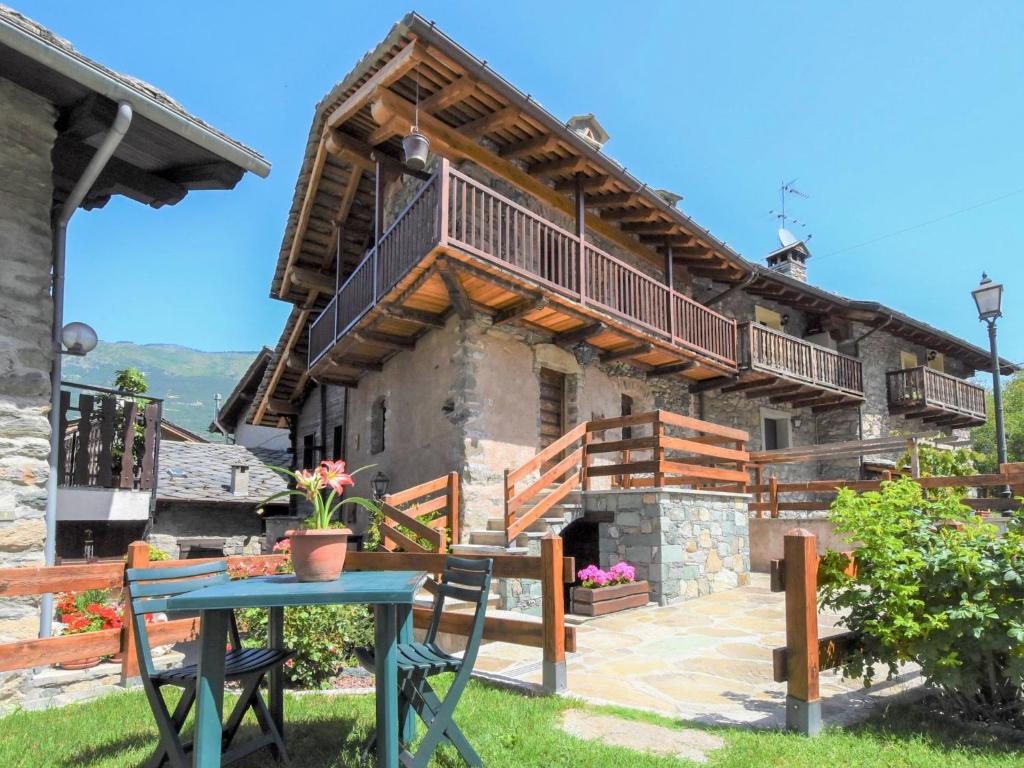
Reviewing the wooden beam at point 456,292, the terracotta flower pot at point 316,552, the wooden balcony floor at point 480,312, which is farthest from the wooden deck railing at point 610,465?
the terracotta flower pot at point 316,552

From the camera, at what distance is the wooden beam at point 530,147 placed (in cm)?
990

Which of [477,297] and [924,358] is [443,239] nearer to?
[477,297]

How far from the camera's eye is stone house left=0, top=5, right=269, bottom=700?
14.9ft

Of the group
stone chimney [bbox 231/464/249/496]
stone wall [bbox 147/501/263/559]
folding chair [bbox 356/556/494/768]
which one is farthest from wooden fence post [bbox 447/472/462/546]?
stone chimney [bbox 231/464/249/496]

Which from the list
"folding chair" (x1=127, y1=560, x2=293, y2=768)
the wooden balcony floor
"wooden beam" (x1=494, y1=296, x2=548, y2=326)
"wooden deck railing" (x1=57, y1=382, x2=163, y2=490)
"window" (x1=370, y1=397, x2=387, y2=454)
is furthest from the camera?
"window" (x1=370, y1=397, x2=387, y2=454)

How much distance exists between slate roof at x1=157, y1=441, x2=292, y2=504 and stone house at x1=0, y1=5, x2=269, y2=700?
891 centimetres

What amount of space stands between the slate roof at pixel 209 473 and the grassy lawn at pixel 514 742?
10.0 m

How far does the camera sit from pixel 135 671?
15.3 ft

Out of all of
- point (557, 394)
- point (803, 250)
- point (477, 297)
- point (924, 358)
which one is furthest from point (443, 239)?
point (924, 358)

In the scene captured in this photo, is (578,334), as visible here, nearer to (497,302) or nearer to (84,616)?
(497,302)

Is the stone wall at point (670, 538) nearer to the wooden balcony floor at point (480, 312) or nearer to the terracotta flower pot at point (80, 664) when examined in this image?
the wooden balcony floor at point (480, 312)

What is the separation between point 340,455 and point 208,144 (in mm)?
10312

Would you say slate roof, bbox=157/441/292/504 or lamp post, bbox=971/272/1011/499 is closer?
lamp post, bbox=971/272/1011/499

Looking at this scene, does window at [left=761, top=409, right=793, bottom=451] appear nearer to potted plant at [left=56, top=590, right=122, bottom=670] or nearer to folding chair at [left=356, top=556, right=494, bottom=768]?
potted plant at [left=56, top=590, right=122, bottom=670]
